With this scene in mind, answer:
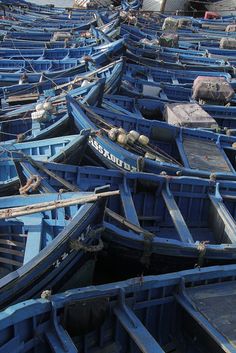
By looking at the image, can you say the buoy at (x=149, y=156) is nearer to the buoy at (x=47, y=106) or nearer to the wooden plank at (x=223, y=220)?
the wooden plank at (x=223, y=220)

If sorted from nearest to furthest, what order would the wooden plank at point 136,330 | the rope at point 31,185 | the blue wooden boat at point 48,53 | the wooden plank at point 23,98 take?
1. the wooden plank at point 136,330
2. the rope at point 31,185
3. the wooden plank at point 23,98
4. the blue wooden boat at point 48,53

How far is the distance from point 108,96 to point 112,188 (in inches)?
214

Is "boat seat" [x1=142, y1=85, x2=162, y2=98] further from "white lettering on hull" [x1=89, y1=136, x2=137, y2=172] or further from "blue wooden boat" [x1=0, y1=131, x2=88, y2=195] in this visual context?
"blue wooden boat" [x1=0, y1=131, x2=88, y2=195]

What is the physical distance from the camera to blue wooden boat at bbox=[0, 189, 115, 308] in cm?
610

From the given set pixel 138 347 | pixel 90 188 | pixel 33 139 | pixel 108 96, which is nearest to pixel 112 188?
pixel 90 188

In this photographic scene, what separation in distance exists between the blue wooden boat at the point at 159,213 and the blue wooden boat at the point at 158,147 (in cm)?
59

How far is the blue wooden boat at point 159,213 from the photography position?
8.13 metres

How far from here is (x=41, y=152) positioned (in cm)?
1045

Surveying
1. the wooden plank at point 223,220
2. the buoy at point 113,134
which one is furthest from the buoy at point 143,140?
the wooden plank at point 223,220

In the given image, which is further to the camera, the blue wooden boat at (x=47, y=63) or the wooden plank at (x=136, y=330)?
the blue wooden boat at (x=47, y=63)

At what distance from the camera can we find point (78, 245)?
21.9ft

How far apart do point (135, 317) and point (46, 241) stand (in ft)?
6.67

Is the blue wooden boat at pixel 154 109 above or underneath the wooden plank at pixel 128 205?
above

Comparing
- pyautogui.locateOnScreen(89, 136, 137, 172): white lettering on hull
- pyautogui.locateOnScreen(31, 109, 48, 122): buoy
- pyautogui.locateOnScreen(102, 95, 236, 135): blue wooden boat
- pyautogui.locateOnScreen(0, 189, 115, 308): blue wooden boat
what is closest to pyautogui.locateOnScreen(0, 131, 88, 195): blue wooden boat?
pyautogui.locateOnScreen(89, 136, 137, 172): white lettering on hull
